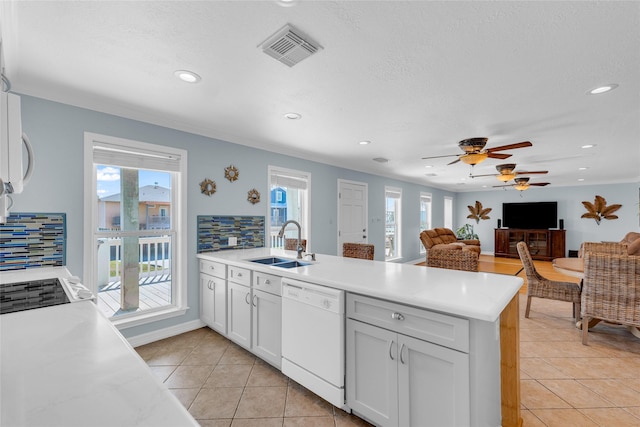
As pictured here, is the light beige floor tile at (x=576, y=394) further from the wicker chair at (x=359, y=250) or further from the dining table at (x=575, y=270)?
the wicker chair at (x=359, y=250)

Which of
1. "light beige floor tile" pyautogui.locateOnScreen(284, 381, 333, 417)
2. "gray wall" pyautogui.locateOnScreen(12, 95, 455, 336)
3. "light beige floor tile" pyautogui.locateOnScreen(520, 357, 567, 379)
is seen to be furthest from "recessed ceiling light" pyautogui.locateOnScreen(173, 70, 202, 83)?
"light beige floor tile" pyautogui.locateOnScreen(520, 357, 567, 379)

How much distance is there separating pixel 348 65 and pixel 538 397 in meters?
2.82

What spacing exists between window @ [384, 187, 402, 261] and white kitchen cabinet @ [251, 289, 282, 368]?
5.05 meters

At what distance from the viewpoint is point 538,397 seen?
2.14 meters

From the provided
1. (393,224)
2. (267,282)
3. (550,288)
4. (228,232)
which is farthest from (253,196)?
(393,224)

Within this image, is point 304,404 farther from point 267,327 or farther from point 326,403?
point 267,327

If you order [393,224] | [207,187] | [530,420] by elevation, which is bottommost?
[530,420]

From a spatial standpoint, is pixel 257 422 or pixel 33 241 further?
pixel 33 241

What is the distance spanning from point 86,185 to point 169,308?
1.53 metres

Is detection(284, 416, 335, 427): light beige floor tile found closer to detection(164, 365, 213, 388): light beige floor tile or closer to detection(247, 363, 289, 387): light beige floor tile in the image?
detection(247, 363, 289, 387): light beige floor tile

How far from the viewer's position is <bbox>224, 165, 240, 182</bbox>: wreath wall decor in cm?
366

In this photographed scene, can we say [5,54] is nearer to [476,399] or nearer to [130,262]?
[130,262]

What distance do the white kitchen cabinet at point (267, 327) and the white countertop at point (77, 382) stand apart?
138 centimetres

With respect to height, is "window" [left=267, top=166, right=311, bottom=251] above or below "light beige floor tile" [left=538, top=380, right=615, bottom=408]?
above
